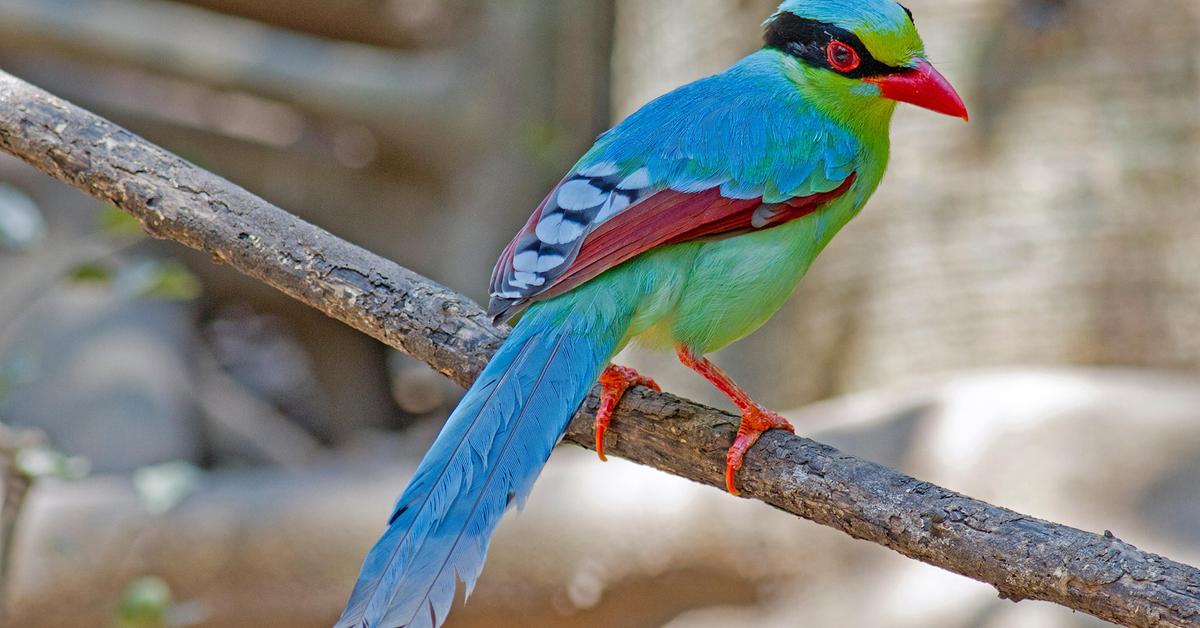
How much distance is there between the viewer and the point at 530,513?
5020 mm

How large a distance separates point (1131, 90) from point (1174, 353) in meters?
1.05

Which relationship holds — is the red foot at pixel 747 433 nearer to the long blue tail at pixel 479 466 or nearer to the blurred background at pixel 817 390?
the long blue tail at pixel 479 466

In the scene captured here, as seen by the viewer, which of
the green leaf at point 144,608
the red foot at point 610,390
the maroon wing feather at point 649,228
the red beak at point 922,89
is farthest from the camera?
the green leaf at point 144,608

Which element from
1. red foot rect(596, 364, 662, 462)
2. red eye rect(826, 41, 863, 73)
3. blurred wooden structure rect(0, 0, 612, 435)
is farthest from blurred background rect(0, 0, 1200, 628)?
red eye rect(826, 41, 863, 73)

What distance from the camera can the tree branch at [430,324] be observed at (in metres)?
2.30

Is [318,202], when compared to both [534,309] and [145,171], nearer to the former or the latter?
[145,171]

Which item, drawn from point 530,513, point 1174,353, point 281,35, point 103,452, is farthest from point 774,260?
point 281,35

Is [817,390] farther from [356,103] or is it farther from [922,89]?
[356,103]

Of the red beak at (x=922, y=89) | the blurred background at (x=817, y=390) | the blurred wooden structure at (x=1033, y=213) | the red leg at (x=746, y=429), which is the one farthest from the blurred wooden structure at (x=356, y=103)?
the red leg at (x=746, y=429)

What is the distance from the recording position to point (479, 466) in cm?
231

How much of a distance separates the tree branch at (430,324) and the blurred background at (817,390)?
73cm

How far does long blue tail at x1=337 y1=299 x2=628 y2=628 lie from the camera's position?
212cm

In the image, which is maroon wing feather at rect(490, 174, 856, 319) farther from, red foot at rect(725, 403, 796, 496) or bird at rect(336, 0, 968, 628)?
red foot at rect(725, 403, 796, 496)

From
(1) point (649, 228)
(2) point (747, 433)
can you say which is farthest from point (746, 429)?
(1) point (649, 228)
